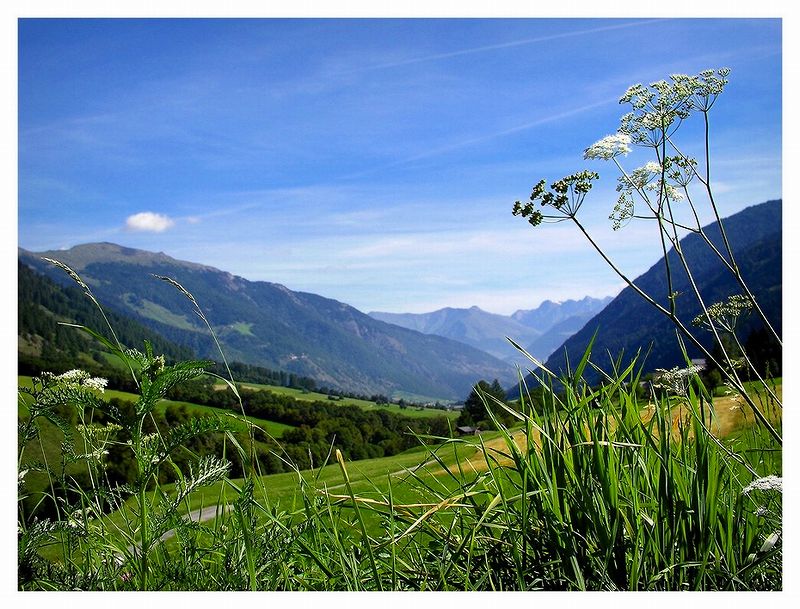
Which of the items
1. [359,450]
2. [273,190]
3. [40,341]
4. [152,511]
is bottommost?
[359,450]

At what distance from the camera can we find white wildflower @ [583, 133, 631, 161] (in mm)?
2433

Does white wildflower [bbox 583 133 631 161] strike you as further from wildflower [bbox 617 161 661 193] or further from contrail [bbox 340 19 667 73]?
contrail [bbox 340 19 667 73]

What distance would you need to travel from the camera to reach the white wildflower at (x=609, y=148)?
2.43m

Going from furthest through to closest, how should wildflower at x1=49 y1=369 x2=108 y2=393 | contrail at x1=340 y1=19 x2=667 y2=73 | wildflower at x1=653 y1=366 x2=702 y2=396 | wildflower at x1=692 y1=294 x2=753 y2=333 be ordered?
contrail at x1=340 y1=19 x2=667 y2=73, wildflower at x1=692 y1=294 x2=753 y2=333, wildflower at x1=653 y1=366 x2=702 y2=396, wildflower at x1=49 y1=369 x2=108 y2=393

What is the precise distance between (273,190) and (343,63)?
1.35 m

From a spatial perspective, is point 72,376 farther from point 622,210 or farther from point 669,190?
point 669,190

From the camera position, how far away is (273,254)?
7242mm

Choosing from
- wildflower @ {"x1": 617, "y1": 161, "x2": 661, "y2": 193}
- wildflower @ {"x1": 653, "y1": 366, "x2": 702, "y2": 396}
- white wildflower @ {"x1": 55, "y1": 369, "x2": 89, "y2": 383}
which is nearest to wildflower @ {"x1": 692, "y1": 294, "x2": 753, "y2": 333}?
wildflower @ {"x1": 653, "y1": 366, "x2": 702, "y2": 396}

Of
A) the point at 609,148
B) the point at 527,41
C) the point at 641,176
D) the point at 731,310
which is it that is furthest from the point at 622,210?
the point at 527,41

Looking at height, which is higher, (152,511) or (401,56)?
(401,56)

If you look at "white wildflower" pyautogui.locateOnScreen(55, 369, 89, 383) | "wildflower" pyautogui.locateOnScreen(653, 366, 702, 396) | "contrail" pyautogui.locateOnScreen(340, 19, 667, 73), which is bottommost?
"wildflower" pyautogui.locateOnScreen(653, 366, 702, 396)

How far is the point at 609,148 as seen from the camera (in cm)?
245
